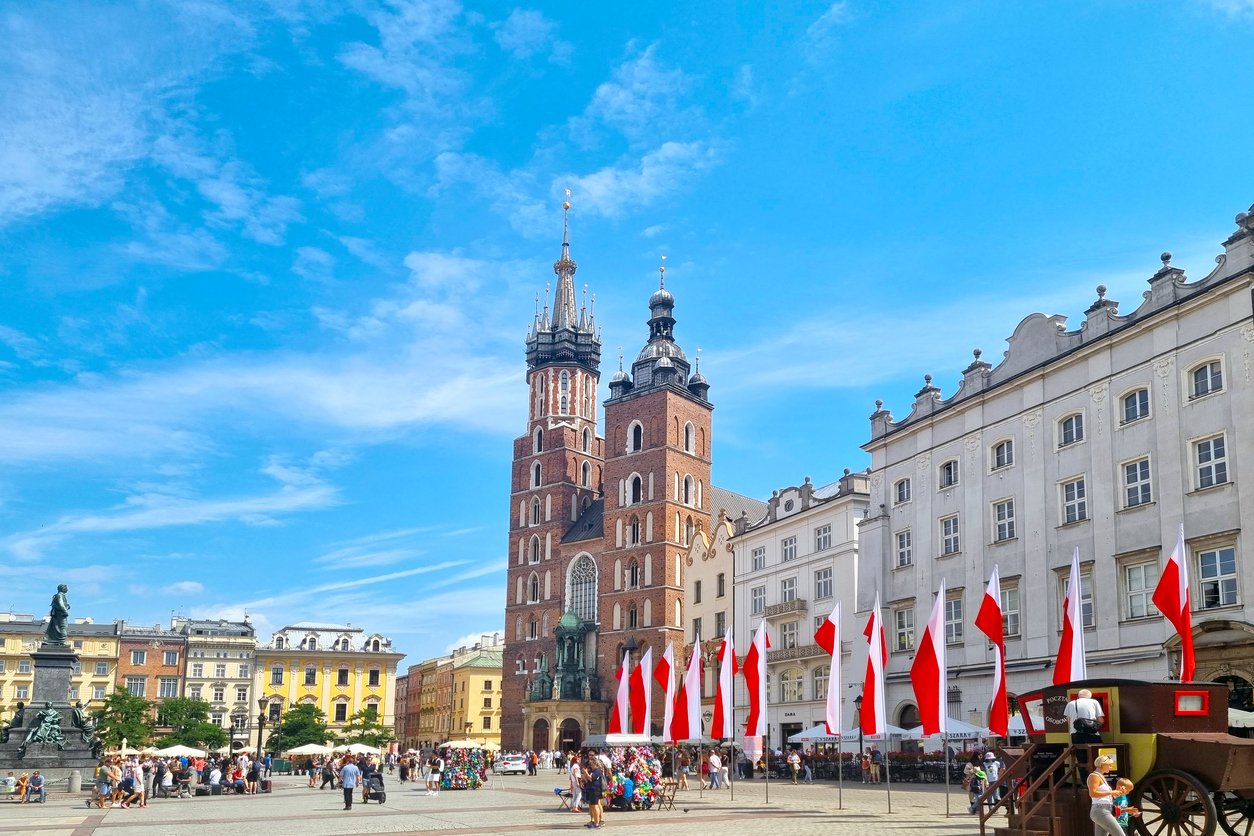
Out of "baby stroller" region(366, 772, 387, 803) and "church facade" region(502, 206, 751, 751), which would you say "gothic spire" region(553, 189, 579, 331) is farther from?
"baby stroller" region(366, 772, 387, 803)

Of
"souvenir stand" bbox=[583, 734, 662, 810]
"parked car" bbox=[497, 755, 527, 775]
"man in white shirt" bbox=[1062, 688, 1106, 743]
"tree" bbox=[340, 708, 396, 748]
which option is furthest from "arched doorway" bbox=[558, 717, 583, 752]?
"man in white shirt" bbox=[1062, 688, 1106, 743]

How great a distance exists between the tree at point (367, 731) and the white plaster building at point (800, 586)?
42450 millimetres

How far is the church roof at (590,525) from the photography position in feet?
307

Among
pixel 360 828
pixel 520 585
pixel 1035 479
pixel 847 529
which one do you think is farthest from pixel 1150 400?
pixel 520 585

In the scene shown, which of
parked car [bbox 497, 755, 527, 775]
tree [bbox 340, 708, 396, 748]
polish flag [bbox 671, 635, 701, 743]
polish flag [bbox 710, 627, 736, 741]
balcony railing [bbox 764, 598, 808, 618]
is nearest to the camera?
polish flag [bbox 710, 627, 736, 741]

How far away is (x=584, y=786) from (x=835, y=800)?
10099mm

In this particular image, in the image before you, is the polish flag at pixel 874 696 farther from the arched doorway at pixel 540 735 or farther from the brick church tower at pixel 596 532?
the arched doorway at pixel 540 735

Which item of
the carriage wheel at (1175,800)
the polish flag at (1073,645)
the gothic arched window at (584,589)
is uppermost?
the gothic arched window at (584,589)

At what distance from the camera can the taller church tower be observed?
90.2 m

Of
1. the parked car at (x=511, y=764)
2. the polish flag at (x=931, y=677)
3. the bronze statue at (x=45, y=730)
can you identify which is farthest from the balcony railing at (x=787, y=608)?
the bronze statue at (x=45, y=730)

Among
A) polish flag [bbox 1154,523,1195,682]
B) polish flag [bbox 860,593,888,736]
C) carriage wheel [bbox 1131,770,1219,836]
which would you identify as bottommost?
carriage wheel [bbox 1131,770,1219,836]

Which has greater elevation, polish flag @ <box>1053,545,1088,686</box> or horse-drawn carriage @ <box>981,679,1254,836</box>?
polish flag @ <box>1053,545,1088,686</box>

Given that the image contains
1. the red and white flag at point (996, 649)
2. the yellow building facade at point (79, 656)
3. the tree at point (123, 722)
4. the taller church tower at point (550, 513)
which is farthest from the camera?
the yellow building facade at point (79, 656)

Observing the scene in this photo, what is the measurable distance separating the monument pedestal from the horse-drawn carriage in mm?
37056
